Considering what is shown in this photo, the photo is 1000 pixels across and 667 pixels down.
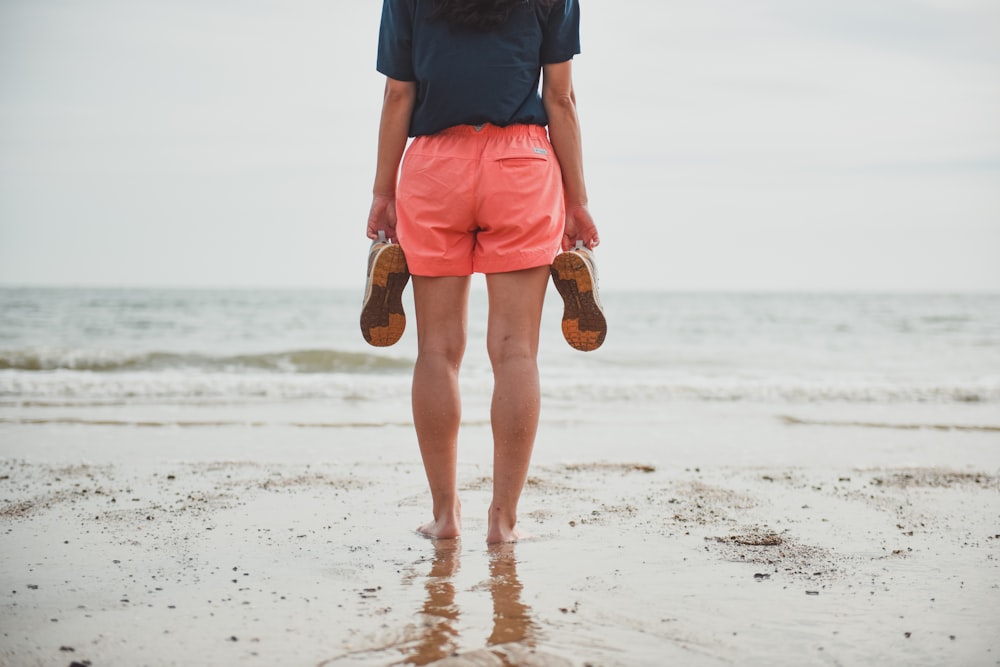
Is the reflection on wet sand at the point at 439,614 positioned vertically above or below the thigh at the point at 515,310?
below

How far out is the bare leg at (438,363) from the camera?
2.52m

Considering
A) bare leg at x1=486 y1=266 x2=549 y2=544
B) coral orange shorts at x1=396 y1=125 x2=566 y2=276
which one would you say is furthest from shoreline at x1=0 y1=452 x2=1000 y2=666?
coral orange shorts at x1=396 y1=125 x2=566 y2=276

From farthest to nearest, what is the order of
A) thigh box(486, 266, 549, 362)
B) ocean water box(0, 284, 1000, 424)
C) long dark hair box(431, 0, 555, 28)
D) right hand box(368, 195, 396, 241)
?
ocean water box(0, 284, 1000, 424)
right hand box(368, 195, 396, 241)
thigh box(486, 266, 549, 362)
long dark hair box(431, 0, 555, 28)

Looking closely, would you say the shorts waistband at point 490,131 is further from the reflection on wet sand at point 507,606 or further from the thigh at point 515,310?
the reflection on wet sand at point 507,606

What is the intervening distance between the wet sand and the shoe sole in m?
0.67

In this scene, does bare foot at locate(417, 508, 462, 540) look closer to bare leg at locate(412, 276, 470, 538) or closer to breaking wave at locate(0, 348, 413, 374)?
bare leg at locate(412, 276, 470, 538)

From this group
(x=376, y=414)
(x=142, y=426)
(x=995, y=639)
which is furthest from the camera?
(x=376, y=414)

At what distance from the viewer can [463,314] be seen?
2572 millimetres

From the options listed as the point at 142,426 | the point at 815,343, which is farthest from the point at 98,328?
the point at 815,343

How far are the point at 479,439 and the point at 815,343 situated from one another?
43.2ft

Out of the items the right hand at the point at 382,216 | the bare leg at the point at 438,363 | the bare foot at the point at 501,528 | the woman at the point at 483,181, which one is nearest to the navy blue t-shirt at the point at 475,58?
the woman at the point at 483,181

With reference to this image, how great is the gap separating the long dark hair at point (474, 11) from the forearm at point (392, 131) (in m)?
0.25

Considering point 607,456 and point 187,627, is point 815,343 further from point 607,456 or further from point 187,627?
point 187,627

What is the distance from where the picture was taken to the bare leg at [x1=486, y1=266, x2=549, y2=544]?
8.15 ft
